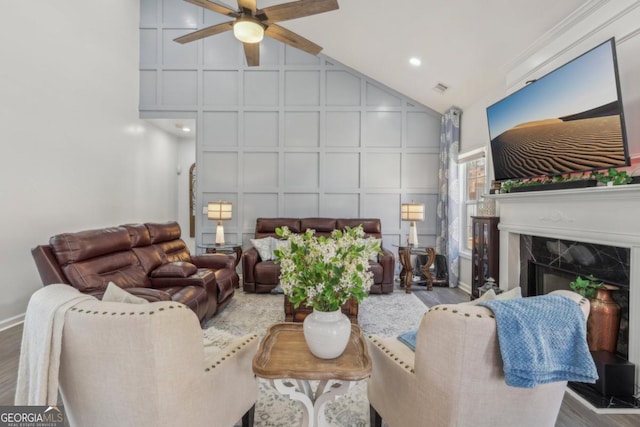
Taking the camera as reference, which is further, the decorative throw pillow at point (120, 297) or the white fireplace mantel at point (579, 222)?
the white fireplace mantel at point (579, 222)

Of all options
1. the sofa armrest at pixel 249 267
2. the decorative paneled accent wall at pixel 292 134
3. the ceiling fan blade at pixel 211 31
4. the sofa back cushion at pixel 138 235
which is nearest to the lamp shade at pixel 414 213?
the decorative paneled accent wall at pixel 292 134

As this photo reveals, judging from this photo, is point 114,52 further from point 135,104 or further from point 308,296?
point 308,296

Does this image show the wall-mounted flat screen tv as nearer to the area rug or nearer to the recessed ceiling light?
the recessed ceiling light

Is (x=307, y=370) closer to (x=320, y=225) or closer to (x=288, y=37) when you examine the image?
(x=288, y=37)

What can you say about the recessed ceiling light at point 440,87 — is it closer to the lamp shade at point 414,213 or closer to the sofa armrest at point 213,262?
the lamp shade at point 414,213

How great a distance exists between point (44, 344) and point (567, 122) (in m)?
3.22

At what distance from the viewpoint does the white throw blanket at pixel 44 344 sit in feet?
3.26

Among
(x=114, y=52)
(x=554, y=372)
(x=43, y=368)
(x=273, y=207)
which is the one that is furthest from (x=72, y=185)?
(x=554, y=372)

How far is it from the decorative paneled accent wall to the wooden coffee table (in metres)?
3.76

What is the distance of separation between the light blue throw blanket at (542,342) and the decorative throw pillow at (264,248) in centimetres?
355

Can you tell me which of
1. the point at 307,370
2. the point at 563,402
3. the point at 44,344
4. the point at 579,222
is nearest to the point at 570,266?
the point at 579,222

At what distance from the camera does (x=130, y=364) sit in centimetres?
100

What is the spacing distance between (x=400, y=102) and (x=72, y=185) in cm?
478

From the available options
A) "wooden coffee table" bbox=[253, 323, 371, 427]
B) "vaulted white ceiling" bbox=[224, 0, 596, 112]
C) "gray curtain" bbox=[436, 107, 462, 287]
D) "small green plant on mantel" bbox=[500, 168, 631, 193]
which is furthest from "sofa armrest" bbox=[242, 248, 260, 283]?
"vaulted white ceiling" bbox=[224, 0, 596, 112]
